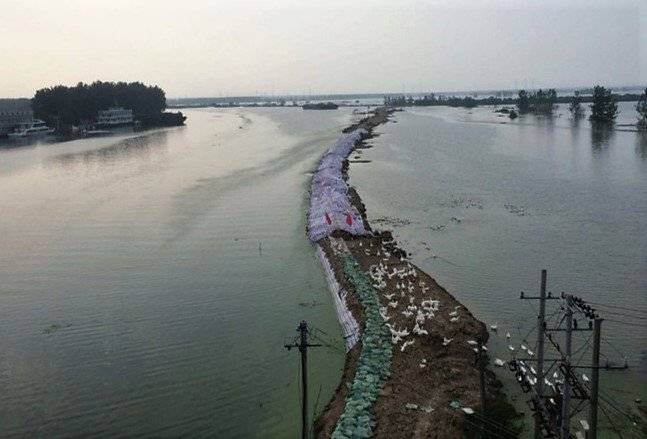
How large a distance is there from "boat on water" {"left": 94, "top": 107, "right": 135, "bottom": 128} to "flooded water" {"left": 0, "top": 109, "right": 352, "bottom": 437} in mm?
60639

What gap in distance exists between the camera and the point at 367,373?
11891 millimetres

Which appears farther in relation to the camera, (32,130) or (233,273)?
(32,130)

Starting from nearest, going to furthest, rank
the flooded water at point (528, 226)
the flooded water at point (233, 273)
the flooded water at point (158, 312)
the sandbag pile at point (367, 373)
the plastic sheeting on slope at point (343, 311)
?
the sandbag pile at point (367, 373), the flooded water at point (158, 312), the flooded water at point (233, 273), the plastic sheeting on slope at point (343, 311), the flooded water at point (528, 226)

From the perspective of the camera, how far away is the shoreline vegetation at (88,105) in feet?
278

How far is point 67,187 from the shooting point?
3869cm

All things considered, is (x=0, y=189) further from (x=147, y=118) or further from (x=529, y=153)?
(x=147, y=118)

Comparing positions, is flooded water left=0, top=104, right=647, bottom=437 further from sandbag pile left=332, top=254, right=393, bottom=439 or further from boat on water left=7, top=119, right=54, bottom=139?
boat on water left=7, top=119, right=54, bottom=139

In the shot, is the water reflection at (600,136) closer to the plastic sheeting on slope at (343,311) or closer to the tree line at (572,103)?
the tree line at (572,103)

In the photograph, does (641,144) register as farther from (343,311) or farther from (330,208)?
(343,311)

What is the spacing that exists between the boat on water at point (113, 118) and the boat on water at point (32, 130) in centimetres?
766

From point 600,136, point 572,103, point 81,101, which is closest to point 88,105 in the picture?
point 81,101

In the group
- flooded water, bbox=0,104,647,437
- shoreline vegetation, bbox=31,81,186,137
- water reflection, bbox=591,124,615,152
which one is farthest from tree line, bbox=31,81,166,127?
water reflection, bbox=591,124,615,152

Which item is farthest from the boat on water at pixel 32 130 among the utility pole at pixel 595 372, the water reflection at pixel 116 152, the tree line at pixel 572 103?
the utility pole at pixel 595 372

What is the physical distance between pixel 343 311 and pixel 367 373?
382 cm
